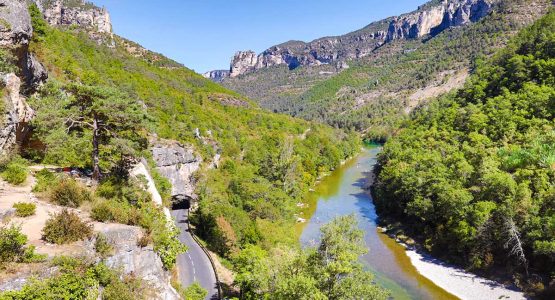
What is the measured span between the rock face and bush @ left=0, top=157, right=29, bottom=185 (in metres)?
23.5

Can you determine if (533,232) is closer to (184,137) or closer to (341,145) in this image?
(184,137)

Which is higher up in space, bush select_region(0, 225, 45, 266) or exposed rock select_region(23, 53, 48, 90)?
exposed rock select_region(23, 53, 48, 90)

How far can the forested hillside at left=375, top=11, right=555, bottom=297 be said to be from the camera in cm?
3344

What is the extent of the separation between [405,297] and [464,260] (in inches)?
378

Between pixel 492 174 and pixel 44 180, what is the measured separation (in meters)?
40.5

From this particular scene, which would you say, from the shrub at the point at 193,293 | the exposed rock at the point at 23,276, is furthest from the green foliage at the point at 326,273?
the exposed rock at the point at 23,276

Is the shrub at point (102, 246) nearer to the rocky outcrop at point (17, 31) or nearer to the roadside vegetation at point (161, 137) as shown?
the roadside vegetation at point (161, 137)

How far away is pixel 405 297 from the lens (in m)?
32.2

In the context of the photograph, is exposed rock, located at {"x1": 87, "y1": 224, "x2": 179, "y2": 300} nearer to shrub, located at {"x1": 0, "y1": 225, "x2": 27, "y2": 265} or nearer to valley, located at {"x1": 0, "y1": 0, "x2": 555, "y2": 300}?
valley, located at {"x1": 0, "y1": 0, "x2": 555, "y2": 300}

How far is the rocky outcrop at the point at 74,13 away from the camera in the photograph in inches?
5022

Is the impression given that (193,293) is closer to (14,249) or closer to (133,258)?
(133,258)

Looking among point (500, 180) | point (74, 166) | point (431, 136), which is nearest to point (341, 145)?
point (431, 136)

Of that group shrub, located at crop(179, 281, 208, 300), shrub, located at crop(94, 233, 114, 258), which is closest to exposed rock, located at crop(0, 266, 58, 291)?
shrub, located at crop(94, 233, 114, 258)

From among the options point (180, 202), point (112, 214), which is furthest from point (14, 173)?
point (180, 202)
